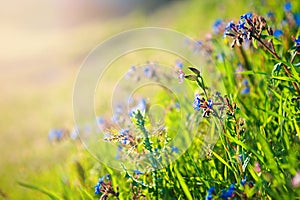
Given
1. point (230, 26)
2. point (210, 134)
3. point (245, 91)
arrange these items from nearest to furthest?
point (230, 26) → point (210, 134) → point (245, 91)

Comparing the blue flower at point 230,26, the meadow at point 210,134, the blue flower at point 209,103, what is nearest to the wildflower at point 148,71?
the meadow at point 210,134

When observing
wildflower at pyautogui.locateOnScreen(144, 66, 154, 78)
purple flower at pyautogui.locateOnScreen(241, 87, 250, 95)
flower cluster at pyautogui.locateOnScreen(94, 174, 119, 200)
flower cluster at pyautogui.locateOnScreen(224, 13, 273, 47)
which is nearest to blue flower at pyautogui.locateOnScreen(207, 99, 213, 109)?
flower cluster at pyautogui.locateOnScreen(224, 13, 273, 47)

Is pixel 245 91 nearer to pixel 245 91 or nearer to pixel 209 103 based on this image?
pixel 245 91

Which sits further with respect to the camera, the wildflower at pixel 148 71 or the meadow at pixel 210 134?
the wildflower at pixel 148 71

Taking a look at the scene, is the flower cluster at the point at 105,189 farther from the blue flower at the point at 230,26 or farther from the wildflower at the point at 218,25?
the wildflower at the point at 218,25

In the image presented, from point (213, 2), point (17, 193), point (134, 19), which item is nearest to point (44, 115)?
point (213, 2)

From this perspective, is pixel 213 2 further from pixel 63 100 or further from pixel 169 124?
pixel 169 124

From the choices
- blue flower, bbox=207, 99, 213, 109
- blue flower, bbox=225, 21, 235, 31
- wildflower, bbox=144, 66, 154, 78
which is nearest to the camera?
blue flower, bbox=207, 99, 213, 109

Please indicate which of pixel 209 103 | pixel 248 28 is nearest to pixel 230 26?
pixel 248 28

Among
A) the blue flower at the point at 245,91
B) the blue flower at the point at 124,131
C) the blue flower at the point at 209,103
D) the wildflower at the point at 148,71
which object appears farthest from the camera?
the wildflower at the point at 148,71

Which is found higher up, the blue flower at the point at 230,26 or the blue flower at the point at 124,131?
the blue flower at the point at 230,26

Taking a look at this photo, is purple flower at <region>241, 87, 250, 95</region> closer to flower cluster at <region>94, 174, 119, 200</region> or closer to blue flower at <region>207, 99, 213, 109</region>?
blue flower at <region>207, 99, 213, 109</region>
